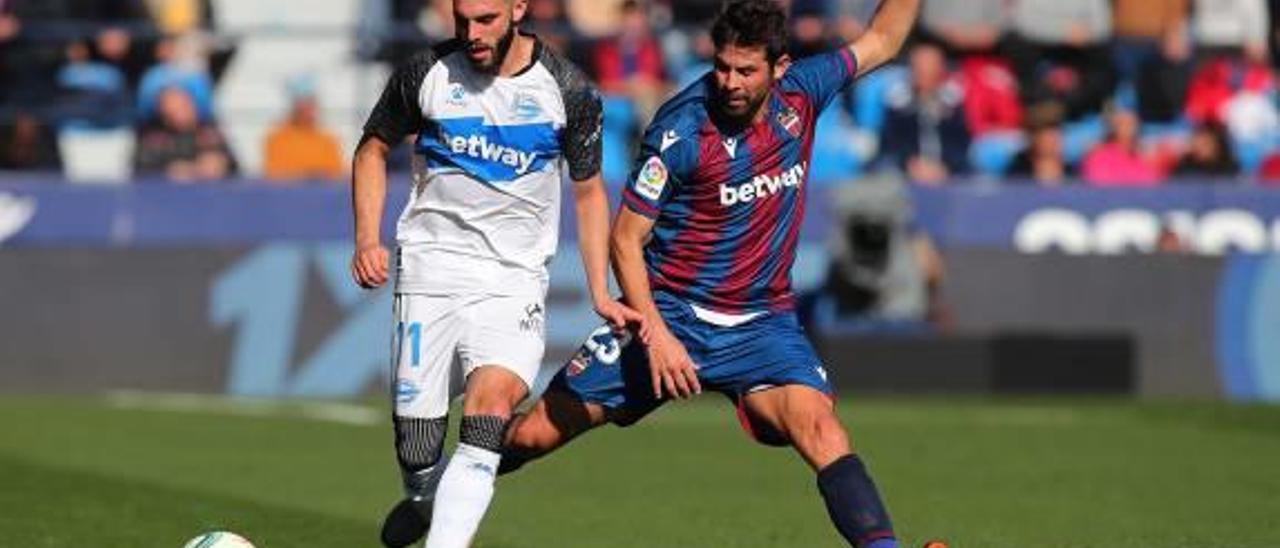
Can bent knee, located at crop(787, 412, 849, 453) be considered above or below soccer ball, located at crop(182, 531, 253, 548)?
above

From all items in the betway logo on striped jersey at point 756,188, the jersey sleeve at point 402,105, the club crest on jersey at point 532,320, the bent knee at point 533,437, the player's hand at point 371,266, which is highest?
the jersey sleeve at point 402,105

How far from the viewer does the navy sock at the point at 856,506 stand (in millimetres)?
9133

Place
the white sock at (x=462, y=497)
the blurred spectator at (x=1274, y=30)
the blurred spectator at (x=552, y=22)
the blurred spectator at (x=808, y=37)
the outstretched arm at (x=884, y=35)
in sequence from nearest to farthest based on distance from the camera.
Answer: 1. the white sock at (x=462, y=497)
2. the outstretched arm at (x=884, y=35)
3. the blurred spectator at (x=808, y=37)
4. the blurred spectator at (x=552, y=22)
5. the blurred spectator at (x=1274, y=30)

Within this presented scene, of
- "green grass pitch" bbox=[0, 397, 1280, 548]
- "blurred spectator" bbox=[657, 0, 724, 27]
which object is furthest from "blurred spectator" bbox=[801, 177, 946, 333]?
"blurred spectator" bbox=[657, 0, 724, 27]

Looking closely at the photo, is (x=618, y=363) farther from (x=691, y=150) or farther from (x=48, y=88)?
(x=48, y=88)

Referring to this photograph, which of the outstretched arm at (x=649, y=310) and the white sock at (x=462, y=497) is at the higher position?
the outstretched arm at (x=649, y=310)

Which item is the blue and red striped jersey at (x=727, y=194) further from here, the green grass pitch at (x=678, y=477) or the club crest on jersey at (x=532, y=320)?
the green grass pitch at (x=678, y=477)

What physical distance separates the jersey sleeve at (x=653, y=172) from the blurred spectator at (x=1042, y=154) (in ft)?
41.6

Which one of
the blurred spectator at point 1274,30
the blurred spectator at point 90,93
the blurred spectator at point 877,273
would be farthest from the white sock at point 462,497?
the blurred spectator at point 1274,30

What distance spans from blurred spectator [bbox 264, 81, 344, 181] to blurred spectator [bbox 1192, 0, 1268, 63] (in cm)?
756

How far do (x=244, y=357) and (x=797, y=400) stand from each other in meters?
11.3

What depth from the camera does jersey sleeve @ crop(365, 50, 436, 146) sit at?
9.61 metres

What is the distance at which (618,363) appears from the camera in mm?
9758

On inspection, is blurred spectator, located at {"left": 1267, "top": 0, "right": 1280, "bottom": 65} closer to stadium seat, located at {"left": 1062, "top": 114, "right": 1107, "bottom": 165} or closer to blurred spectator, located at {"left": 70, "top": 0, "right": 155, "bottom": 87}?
stadium seat, located at {"left": 1062, "top": 114, "right": 1107, "bottom": 165}
